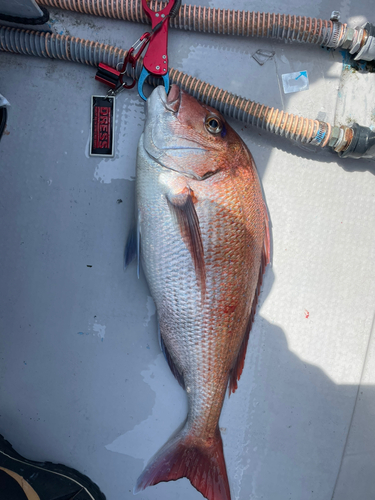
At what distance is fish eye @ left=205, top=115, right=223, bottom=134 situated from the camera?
136 cm

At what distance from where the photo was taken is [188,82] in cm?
149

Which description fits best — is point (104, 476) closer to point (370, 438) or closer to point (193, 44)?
point (370, 438)

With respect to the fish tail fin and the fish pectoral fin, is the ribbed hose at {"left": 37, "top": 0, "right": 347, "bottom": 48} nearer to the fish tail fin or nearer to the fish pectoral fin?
the fish pectoral fin

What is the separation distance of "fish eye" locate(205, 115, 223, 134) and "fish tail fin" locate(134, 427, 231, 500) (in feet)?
4.53

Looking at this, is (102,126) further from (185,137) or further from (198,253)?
(198,253)

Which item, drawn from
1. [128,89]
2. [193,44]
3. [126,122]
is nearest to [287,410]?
[126,122]

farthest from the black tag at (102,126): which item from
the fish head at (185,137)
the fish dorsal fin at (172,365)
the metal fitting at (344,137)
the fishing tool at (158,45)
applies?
the metal fitting at (344,137)

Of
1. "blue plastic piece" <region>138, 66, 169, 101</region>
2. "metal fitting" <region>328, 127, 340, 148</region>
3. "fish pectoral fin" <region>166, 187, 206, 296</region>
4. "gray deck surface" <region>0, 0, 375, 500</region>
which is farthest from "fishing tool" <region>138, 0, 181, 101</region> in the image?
"metal fitting" <region>328, 127, 340, 148</region>

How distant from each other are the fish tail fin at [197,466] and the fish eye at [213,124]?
138 centimetres

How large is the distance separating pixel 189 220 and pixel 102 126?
0.72 m

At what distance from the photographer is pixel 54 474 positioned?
1543 millimetres

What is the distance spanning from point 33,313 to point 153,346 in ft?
2.05

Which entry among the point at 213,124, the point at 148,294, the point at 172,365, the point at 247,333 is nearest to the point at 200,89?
the point at 213,124

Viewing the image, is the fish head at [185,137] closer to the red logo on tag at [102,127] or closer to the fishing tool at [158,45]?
the fishing tool at [158,45]
